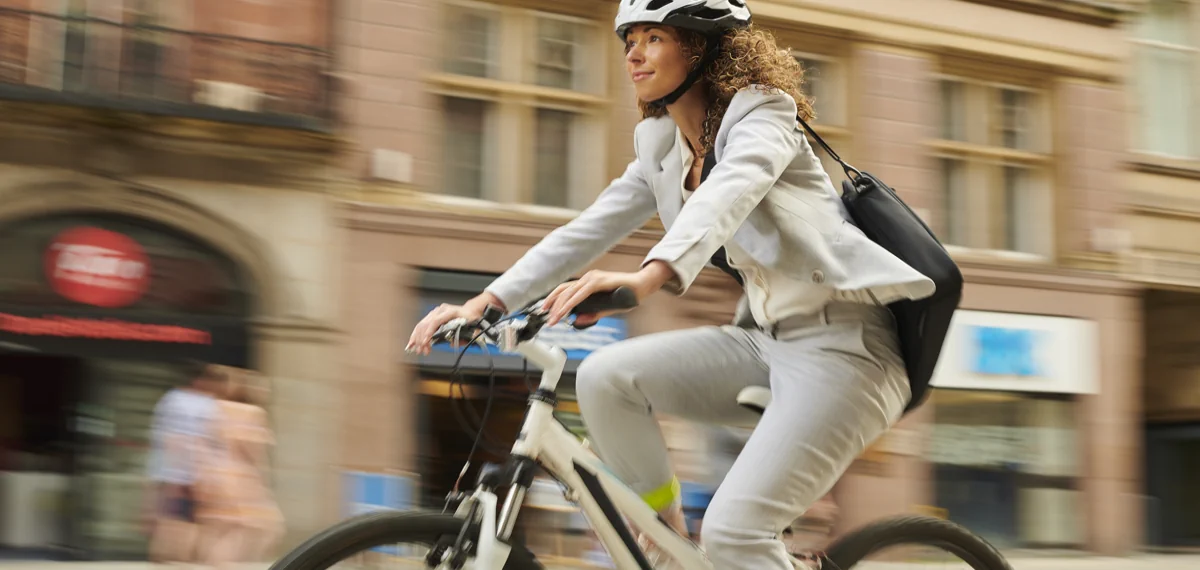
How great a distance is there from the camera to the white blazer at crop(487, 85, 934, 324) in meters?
2.50

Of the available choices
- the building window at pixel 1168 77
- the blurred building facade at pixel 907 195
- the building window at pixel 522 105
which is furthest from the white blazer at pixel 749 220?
the building window at pixel 1168 77

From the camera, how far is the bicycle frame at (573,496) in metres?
2.52

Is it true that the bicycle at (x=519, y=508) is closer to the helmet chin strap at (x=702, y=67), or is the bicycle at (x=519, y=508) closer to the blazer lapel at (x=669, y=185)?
the blazer lapel at (x=669, y=185)

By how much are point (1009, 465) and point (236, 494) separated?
25.8 feet

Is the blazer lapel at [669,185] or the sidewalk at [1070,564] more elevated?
the blazer lapel at [669,185]

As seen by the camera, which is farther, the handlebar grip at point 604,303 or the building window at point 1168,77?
the building window at point 1168,77

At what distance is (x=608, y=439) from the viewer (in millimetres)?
2889

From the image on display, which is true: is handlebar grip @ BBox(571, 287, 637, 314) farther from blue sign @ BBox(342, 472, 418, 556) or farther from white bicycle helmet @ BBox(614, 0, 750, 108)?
blue sign @ BBox(342, 472, 418, 556)

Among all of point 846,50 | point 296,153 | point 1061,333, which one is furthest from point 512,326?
point 1061,333

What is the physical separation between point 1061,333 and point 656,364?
10.8 meters

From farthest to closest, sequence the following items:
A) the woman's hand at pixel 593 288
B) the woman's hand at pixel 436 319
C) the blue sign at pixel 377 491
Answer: the blue sign at pixel 377 491 → the woman's hand at pixel 436 319 → the woman's hand at pixel 593 288

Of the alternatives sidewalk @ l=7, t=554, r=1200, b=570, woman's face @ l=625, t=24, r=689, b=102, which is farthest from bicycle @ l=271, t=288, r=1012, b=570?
sidewalk @ l=7, t=554, r=1200, b=570

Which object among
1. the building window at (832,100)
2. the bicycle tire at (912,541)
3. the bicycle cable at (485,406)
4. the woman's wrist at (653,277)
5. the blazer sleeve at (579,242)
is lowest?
the bicycle tire at (912,541)

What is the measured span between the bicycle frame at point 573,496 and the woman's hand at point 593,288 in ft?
0.61
